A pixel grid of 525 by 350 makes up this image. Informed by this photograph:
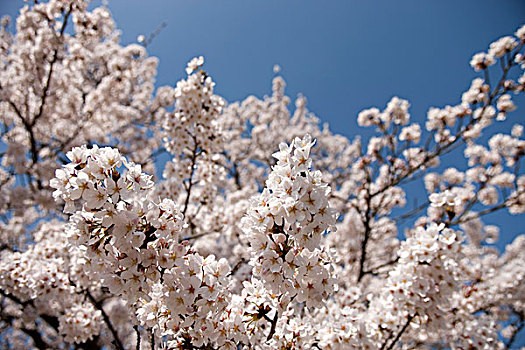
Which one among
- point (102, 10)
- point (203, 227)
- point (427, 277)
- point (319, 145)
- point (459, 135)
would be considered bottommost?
point (427, 277)

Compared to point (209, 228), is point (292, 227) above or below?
below

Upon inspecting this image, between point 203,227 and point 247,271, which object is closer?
point 247,271

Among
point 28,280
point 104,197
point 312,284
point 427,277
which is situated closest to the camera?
point 104,197

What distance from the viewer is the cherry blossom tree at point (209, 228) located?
169cm

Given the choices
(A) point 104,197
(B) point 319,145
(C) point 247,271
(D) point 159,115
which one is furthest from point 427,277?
(B) point 319,145

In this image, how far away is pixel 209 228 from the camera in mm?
5250

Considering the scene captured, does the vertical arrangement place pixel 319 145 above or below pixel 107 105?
above

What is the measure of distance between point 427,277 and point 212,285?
2.15 metres

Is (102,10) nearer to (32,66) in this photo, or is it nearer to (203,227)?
(32,66)

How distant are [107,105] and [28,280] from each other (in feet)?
18.4

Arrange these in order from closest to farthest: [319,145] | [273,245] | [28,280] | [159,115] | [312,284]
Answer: [273,245] < [312,284] < [28,280] < [159,115] < [319,145]

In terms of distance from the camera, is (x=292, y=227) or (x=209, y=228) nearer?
(x=292, y=227)

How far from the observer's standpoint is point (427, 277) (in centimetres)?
274

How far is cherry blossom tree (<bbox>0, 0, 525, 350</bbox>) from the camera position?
5.54 feet
